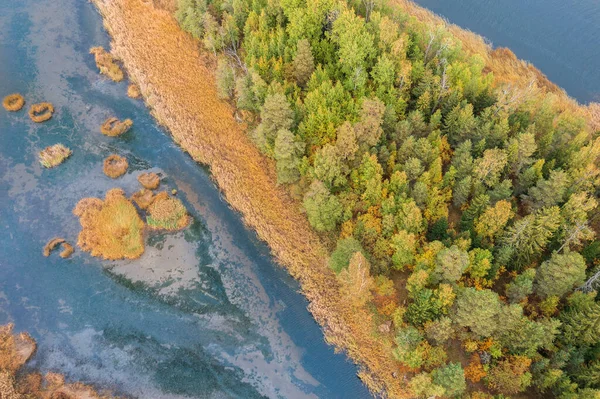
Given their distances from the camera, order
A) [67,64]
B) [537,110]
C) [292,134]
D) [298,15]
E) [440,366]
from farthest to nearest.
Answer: [67,64], [298,15], [537,110], [292,134], [440,366]

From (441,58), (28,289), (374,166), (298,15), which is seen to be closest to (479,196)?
(374,166)

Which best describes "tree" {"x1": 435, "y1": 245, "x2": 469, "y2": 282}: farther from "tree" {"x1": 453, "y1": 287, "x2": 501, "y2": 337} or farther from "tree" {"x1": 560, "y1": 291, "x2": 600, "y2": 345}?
"tree" {"x1": 560, "y1": 291, "x2": 600, "y2": 345}

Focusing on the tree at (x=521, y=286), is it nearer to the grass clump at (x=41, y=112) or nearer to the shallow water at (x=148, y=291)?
the shallow water at (x=148, y=291)

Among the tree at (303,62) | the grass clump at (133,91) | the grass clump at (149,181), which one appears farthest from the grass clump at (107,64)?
the tree at (303,62)

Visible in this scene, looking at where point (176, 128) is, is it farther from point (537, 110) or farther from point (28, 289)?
point (537, 110)

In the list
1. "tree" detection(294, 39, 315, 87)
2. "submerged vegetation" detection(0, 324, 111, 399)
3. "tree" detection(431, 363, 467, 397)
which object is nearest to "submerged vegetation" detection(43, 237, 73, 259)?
"submerged vegetation" detection(0, 324, 111, 399)

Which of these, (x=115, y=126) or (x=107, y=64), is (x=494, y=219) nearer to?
(x=115, y=126)
